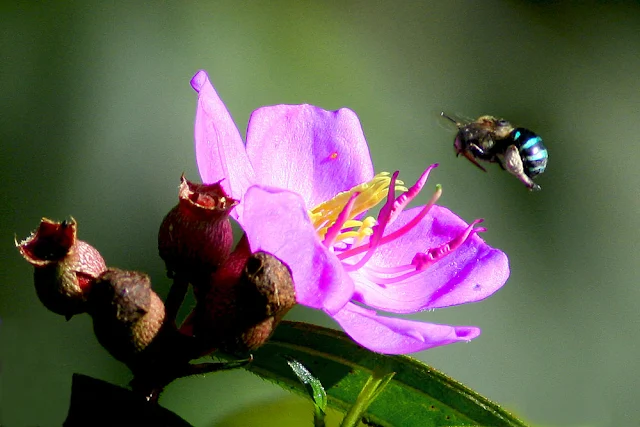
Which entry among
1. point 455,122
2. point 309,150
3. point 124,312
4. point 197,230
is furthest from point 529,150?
point 124,312

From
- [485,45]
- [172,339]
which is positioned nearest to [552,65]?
[485,45]

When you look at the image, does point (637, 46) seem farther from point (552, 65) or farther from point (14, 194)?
point (14, 194)

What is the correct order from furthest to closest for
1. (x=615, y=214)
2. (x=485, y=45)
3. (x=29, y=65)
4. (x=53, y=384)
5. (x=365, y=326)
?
(x=485, y=45) → (x=615, y=214) → (x=29, y=65) → (x=53, y=384) → (x=365, y=326)

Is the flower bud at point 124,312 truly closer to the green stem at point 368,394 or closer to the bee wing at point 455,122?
the green stem at point 368,394

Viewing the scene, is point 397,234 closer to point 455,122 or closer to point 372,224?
point 372,224

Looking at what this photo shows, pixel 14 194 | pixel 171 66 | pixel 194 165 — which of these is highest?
pixel 171 66

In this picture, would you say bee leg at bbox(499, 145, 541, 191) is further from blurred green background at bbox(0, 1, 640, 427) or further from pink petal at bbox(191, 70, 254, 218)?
pink petal at bbox(191, 70, 254, 218)

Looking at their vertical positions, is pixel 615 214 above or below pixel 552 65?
below
